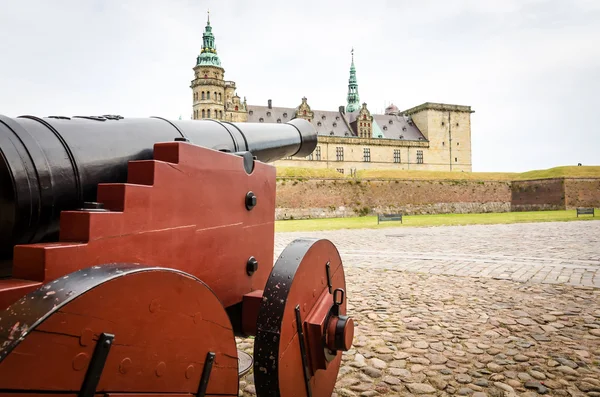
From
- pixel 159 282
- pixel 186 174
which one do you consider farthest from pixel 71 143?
pixel 159 282

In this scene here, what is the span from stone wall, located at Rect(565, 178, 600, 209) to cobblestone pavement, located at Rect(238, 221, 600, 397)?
109 ft

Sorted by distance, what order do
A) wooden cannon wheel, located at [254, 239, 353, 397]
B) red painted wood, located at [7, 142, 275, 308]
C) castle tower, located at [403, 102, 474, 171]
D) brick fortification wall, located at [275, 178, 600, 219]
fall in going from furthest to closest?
castle tower, located at [403, 102, 474, 171] < brick fortification wall, located at [275, 178, 600, 219] < wooden cannon wheel, located at [254, 239, 353, 397] < red painted wood, located at [7, 142, 275, 308]

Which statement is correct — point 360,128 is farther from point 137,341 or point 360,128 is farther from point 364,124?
point 137,341

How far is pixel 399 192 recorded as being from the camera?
3478cm

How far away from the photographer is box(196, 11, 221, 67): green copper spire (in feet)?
A: 148

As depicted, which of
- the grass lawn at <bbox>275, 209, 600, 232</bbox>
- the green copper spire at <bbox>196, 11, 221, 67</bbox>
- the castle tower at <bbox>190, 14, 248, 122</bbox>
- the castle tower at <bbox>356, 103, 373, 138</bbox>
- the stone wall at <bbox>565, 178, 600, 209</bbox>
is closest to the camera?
the grass lawn at <bbox>275, 209, 600, 232</bbox>

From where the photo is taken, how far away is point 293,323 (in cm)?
180

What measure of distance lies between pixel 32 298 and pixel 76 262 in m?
0.32

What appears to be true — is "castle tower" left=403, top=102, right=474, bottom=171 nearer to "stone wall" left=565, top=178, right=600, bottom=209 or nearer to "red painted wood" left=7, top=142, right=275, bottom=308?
"stone wall" left=565, top=178, right=600, bottom=209

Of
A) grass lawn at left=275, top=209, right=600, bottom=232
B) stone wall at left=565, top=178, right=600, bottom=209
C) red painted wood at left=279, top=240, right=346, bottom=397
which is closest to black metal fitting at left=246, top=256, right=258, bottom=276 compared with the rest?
red painted wood at left=279, top=240, right=346, bottom=397

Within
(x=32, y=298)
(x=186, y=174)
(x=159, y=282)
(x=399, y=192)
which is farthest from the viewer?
(x=399, y=192)

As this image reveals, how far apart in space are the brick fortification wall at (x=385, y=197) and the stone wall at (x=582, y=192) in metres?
4.87

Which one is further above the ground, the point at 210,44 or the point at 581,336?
the point at 210,44

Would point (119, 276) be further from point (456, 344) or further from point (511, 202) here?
point (511, 202)
